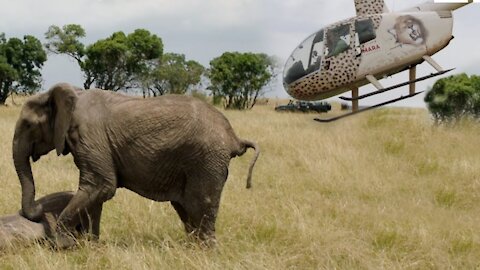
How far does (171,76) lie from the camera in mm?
36781

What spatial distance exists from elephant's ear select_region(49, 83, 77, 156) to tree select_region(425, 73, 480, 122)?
13652 mm

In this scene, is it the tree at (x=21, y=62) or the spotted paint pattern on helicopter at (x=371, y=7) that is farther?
the tree at (x=21, y=62)

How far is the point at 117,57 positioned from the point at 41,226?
31196 mm

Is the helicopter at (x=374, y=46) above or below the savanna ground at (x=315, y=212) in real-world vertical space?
above

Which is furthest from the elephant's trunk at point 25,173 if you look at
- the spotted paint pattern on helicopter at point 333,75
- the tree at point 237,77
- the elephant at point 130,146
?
the tree at point 237,77

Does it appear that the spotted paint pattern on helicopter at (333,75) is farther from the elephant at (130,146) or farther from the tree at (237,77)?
the tree at (237,77)

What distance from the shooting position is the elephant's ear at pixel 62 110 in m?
4.82

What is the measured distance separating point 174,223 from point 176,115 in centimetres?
183

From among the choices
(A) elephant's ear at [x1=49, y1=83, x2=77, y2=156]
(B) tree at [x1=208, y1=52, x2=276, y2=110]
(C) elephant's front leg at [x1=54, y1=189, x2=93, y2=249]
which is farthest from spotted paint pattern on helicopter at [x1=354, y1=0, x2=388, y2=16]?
(B) tree at [x1=208, y1=52, x2=276, y2=110]

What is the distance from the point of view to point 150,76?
121ft

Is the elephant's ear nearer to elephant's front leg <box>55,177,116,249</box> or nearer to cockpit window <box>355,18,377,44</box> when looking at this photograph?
elephant's front leg <box>55,177,116,249</box>

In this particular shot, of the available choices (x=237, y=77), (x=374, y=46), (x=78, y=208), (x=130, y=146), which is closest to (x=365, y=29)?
(x=374, y=46)

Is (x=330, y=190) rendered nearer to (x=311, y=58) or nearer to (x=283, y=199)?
(x=283, y=199)

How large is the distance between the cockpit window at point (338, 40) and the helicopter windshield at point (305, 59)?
150 mm
